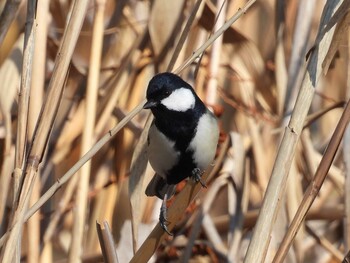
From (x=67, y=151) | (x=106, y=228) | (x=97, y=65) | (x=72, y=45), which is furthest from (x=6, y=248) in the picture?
(x=67, y=151)

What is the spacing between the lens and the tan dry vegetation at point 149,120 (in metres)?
2.13

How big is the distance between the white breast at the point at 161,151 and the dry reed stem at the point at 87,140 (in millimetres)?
205

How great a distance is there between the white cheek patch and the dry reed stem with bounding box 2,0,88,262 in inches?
16.3

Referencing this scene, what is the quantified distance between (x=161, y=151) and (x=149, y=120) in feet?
0.31

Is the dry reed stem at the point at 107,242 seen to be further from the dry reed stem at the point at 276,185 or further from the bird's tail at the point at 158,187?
the bird's tail at the point at 158,187

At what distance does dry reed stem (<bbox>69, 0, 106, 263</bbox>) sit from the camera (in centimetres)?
196

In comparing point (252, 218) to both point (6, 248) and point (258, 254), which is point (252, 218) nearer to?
point (258, 254)

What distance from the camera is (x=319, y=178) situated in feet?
4.80

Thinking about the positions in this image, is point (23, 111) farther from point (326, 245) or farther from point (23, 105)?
point (326, 245)

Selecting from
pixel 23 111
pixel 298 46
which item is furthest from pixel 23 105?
pixel 298 46

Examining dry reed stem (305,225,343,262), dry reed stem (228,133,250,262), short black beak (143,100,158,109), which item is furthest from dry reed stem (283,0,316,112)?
short black beak (143,100,158,109)

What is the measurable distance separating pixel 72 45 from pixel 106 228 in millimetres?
377

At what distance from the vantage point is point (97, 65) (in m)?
2.16

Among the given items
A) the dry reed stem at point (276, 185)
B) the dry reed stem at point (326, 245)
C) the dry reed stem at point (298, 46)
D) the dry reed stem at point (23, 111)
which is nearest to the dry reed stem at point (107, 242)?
the dry reed stem at point (23, 111)
